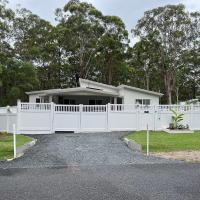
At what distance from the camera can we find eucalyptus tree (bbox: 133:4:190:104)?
52.4 m

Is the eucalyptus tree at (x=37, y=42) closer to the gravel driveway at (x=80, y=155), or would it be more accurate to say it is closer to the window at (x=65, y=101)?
the window at (x=65, y=101)

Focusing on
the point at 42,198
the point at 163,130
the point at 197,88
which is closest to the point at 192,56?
the point at 197,88

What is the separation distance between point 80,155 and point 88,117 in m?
10.6

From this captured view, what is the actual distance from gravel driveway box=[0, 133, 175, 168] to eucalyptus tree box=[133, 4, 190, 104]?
36166 mm

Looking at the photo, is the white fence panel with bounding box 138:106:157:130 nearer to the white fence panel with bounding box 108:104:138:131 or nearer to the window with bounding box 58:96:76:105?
the white fence panel with bounding box 108:104:138:131

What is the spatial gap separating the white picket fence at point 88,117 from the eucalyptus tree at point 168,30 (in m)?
Result: 27.6

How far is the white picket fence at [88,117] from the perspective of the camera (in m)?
24.6

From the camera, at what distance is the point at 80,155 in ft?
48.3

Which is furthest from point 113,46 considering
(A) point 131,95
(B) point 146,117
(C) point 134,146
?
(C) point 134,146

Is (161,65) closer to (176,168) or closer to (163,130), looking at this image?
(163,130)

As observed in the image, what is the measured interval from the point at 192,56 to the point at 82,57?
14.8 metres

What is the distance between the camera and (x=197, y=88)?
243 ft

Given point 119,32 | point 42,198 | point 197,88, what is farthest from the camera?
point 197,88

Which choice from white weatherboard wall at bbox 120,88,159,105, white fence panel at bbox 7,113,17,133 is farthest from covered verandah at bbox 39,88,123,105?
white fence panel at bbox 7,113,17,133
